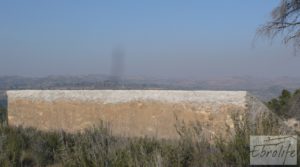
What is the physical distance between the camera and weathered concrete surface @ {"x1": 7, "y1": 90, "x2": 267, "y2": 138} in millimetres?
10758

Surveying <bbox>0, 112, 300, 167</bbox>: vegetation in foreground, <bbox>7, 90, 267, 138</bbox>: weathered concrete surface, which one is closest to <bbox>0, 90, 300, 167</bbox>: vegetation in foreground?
<bbox>0, 112, 300, 167</bbox>: vegetation in foreground

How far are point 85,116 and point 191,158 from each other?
20.6 feet

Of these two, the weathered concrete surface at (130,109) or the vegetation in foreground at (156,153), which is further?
the weathered concrete surface at (130,109)

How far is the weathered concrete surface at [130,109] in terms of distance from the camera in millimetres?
10758

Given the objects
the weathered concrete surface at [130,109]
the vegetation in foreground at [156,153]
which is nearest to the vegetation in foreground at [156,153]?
the vegetation in foreground at [156,153]

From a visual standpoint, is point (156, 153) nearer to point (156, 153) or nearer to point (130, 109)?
point (156, 153)

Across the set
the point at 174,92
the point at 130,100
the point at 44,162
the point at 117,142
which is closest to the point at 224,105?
the point at 174,92

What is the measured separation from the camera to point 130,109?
1203cm

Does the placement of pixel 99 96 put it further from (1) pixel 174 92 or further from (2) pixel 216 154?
(2) pixel 216 154

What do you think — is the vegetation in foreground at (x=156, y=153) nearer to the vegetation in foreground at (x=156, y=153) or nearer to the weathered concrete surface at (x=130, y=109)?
the vegetation in foreground at (x=156, y=153)

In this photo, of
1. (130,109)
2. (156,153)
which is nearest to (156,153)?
(156,153)

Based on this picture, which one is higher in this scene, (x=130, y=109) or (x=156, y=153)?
(x=130, y=109)

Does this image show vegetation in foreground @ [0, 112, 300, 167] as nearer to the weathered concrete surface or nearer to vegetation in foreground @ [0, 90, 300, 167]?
vegetation in foreground @ [0, 90, 300, 167]

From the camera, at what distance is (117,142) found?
8070 mm
